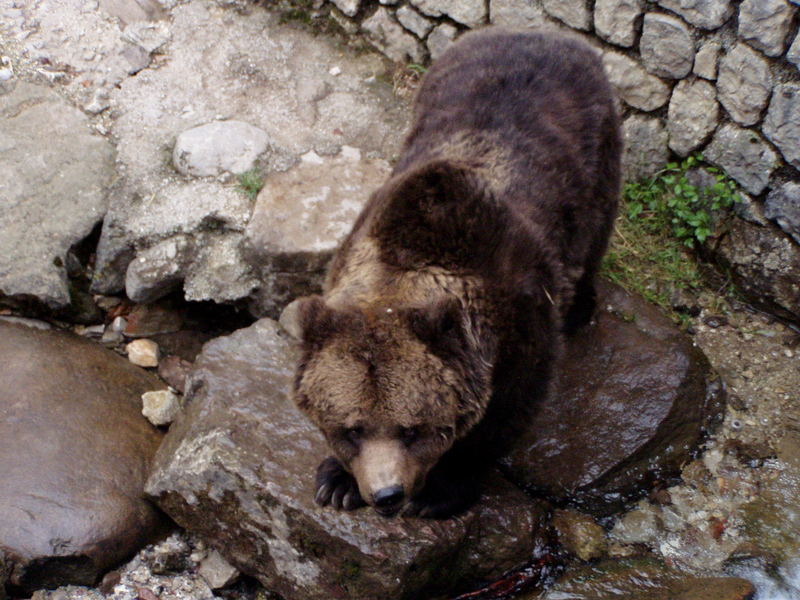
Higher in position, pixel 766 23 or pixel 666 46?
pixel 766 23

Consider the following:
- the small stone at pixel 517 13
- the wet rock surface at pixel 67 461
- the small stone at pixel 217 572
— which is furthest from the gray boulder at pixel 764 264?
the wet rock surface at pixel 67 461

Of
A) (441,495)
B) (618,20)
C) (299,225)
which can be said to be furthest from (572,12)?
(441,495)

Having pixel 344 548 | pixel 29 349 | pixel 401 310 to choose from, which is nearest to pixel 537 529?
pixel 344 548

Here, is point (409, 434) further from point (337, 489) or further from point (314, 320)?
point (337, 489)

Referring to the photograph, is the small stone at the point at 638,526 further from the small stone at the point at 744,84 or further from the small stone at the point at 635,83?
the small stone at the point at 635,83

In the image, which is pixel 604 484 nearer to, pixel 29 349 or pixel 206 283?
pixel 206 283

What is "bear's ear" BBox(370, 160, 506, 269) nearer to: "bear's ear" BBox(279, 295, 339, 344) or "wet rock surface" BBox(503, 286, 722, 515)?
"bear's ear" BBox(279, 295, 339, 344)

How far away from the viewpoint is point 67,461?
407 centimetres

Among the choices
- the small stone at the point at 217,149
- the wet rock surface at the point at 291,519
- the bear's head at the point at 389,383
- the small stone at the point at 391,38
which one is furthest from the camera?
the small stone at the point at 391,38

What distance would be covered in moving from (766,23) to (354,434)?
300 cm

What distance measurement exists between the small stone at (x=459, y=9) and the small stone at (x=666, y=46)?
3.74 ft

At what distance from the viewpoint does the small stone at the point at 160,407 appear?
4.56 m

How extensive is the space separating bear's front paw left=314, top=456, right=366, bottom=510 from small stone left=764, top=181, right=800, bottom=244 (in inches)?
109

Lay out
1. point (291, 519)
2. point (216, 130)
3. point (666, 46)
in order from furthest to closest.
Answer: point (216, 130), point (666, 46), point (291, 519)
